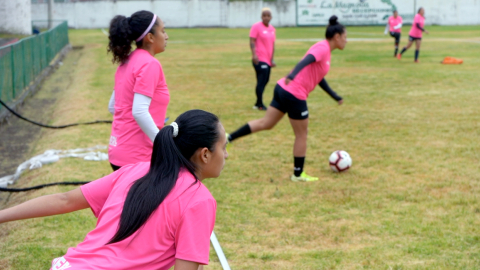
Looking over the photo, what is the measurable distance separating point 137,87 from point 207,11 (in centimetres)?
4416

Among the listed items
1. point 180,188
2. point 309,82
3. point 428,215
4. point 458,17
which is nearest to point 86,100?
point 309,82

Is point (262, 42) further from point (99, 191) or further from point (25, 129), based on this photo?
point (99, 191)

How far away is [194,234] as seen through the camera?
2080mm

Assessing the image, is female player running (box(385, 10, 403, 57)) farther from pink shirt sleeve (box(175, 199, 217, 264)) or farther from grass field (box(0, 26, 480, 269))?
pink shirt sleeve (box(175, 199, 217, 264))

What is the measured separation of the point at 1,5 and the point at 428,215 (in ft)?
62.1

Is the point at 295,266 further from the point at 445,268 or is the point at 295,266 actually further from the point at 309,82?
the point at 309,82

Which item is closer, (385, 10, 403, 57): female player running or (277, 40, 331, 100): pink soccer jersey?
(277, 40, 331, 100): pink soccer jersey

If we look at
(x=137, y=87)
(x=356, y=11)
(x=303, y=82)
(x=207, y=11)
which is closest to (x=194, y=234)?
(x=137, y=87)

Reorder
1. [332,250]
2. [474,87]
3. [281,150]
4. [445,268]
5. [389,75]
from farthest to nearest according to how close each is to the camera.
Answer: [389,75], [474,87], [281,150], [332,250], [445,268]

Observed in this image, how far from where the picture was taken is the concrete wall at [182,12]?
44594 mm

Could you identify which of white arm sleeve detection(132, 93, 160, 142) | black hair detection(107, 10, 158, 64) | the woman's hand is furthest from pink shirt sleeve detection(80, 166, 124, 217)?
the woman's hand

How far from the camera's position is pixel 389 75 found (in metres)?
16.5

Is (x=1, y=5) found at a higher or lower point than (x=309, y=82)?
higher

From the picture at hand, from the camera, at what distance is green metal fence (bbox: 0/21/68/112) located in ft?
34.3
